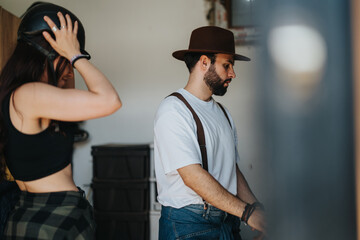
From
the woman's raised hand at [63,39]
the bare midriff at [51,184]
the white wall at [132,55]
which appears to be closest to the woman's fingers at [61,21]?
the woman's raised hand at [63,39]

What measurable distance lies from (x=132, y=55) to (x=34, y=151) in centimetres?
320

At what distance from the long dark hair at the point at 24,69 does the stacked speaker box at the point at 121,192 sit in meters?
2.34

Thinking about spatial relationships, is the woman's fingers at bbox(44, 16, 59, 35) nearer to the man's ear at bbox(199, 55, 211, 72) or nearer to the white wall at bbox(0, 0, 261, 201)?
the man's ear at bbox(199, 55, 211, 72)

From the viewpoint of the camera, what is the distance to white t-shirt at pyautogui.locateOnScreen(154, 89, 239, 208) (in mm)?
1529

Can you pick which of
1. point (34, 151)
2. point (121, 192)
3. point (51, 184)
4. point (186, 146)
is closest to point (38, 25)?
point (34, 151)

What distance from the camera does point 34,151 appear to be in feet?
3.70

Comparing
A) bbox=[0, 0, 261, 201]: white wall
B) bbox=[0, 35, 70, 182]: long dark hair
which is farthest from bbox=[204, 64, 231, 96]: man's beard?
bbox=[0, 0, 261, 201]: white wall

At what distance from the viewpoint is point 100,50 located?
4.22 meters

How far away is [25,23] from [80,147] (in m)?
3.14

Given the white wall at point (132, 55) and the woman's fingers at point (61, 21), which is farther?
the white wall at point (132, 55)

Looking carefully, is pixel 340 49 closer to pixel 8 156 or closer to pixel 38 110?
pixel 38 110

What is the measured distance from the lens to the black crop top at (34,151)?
1108 millimetres

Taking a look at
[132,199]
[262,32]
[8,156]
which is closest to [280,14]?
[262,32]

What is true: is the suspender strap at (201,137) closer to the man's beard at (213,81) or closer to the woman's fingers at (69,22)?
the man's beard at (213,81)
